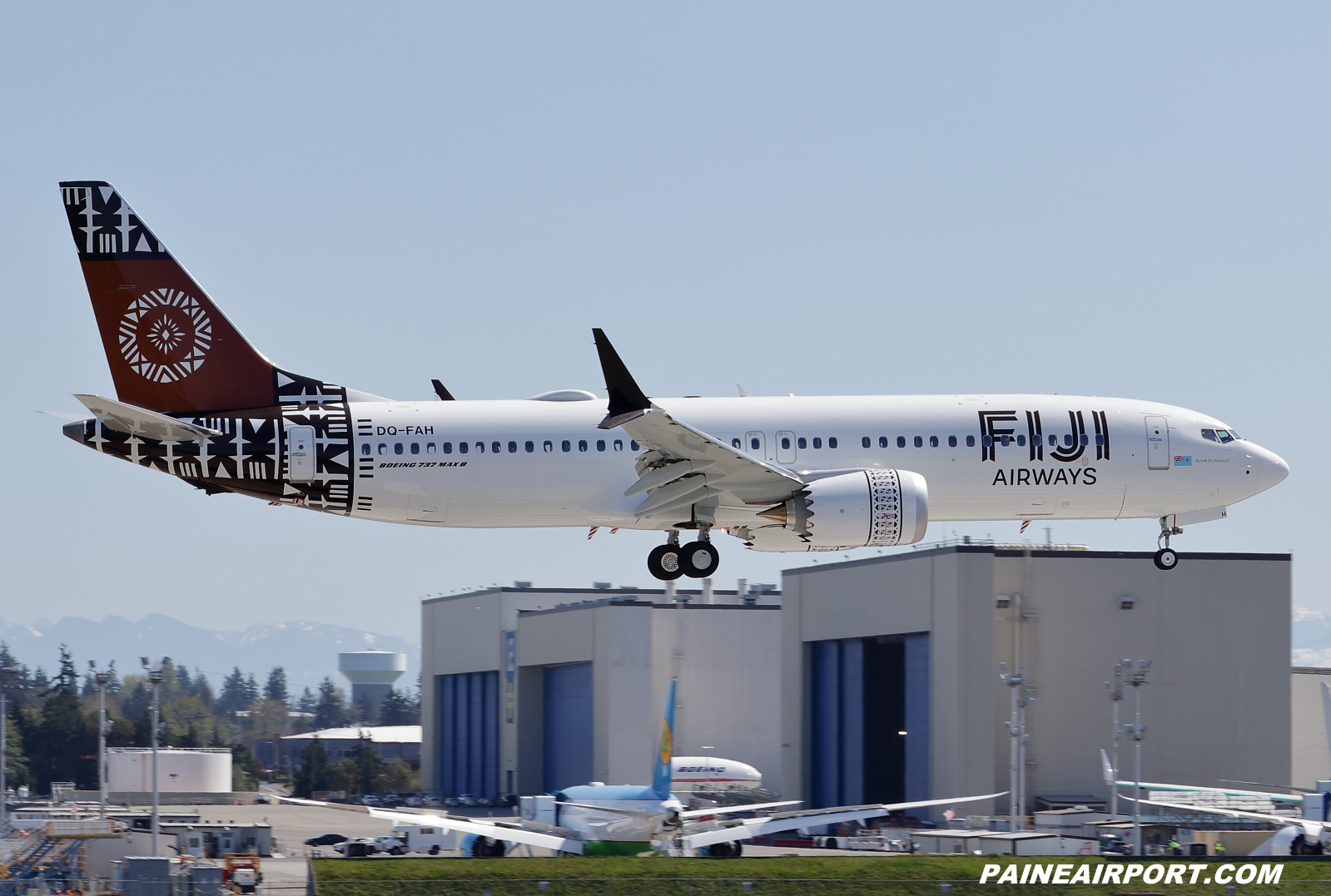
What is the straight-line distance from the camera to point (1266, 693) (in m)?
74.3

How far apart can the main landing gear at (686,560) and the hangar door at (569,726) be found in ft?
185

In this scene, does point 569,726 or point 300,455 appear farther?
point 569,726

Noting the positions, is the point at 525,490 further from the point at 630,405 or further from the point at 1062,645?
the point at 1062,645

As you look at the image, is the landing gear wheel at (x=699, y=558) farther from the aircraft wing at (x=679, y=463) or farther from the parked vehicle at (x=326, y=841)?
the parked vehicle at (x=326, y=841)

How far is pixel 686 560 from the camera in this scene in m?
42.9

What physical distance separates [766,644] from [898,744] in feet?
84.3

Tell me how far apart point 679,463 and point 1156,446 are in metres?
13.0

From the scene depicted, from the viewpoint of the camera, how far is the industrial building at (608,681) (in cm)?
9694

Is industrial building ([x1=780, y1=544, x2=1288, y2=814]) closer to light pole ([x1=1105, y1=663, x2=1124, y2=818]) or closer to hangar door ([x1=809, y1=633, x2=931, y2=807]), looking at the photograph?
hangar door ([x1=809, y1=633, x2=931, y2=807])

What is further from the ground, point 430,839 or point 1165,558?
point 1165,558

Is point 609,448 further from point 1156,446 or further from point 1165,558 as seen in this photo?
point 1165,558

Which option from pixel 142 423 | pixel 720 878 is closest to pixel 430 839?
pixel 720 878

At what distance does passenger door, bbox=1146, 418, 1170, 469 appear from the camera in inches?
1722

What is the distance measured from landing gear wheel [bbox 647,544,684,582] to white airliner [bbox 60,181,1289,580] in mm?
49
